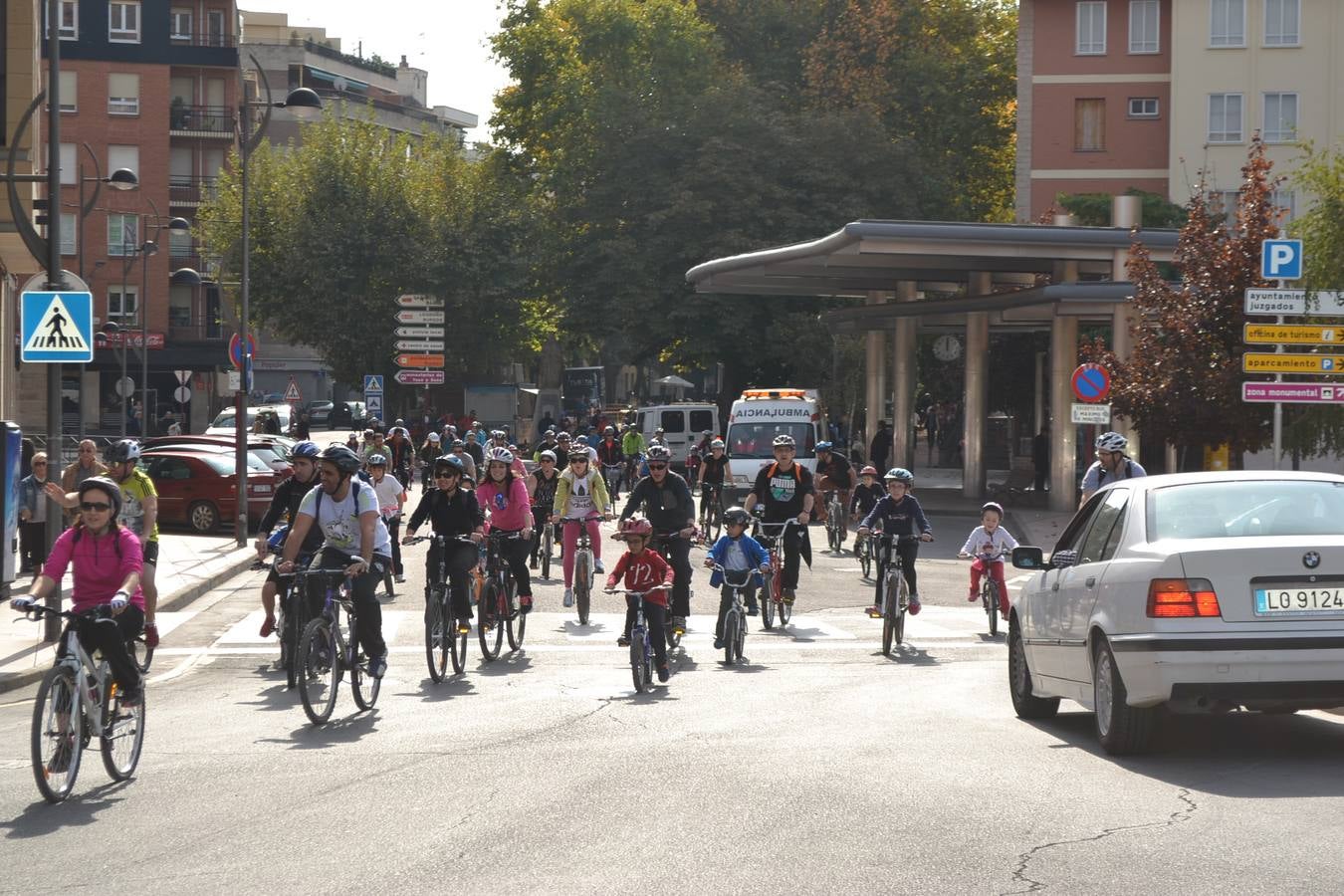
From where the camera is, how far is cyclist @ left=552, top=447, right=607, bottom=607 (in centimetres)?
1934

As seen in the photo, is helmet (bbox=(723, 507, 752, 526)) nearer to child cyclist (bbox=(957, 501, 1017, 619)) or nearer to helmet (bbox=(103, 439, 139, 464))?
child cyclist (bbox=(957, 501, 1017, 619))

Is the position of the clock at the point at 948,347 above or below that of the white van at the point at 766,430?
above

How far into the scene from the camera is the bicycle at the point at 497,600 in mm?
15805

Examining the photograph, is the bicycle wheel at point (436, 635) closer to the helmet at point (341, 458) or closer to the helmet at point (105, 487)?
the helmet at point (341, 458)

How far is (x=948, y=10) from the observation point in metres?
65.1

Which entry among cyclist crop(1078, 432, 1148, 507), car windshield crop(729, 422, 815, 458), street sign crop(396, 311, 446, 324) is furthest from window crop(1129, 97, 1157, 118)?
cyclist crop(1078, 432, 1148, 507)

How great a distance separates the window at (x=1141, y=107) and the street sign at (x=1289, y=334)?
40704 mm

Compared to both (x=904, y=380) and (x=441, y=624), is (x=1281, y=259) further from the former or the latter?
(x=904, y=380)

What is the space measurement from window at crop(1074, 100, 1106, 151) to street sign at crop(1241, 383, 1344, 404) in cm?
4095

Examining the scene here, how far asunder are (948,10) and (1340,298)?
46.9 m

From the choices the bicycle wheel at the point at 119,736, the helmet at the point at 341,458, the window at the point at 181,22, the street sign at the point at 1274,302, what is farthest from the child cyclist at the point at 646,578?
the window at the point at 181,22

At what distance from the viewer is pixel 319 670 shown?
11711mm

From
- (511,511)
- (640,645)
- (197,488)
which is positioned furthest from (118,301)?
(640,645)

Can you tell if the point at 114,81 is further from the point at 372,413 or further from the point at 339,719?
the point at 339,719
